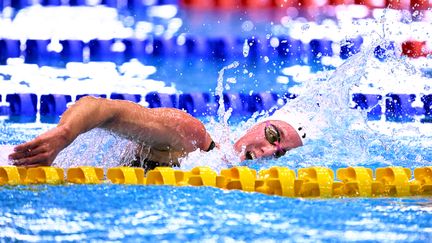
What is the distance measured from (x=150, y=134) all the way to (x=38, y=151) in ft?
2.47

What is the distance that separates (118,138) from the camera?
3.21m

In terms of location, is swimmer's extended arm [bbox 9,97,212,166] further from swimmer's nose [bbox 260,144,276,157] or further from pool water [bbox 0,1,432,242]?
swimmer's nose [bbox 260,144,276,157]

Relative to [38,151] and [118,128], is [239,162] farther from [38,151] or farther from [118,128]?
[38,151]

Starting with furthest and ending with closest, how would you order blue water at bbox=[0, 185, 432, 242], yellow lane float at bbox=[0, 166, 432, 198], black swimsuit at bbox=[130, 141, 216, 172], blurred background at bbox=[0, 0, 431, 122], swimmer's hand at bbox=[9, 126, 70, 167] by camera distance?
blurred background at bbox=[0, 0, 431, 122] < black swimsuit at bbox=[130, 141, 216, 172] < yellow lane float at bbox=[0, 166, 432, 198] < swimmer's hand at bbox=[9, 126, 70, 167] < blue water at bbox=[0, 185, 432, 242]

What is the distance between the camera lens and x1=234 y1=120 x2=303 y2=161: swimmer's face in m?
3.41

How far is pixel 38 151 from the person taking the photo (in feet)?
7.69

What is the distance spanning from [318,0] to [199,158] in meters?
3.51

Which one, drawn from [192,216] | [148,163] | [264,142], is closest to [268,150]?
[264,142]

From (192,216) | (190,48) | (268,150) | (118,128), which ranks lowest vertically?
(192,216)

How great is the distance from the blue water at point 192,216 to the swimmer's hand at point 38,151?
116mm

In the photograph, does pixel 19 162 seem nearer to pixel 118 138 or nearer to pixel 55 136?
pixel 55 136

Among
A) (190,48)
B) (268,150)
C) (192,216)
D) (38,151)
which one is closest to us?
(192,216)

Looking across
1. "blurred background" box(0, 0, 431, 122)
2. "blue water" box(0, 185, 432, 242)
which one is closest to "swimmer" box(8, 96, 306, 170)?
"blue water" box(0, 185, 432, 242)

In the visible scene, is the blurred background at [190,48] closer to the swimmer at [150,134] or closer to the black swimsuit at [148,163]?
the swimmer at [150,134]
